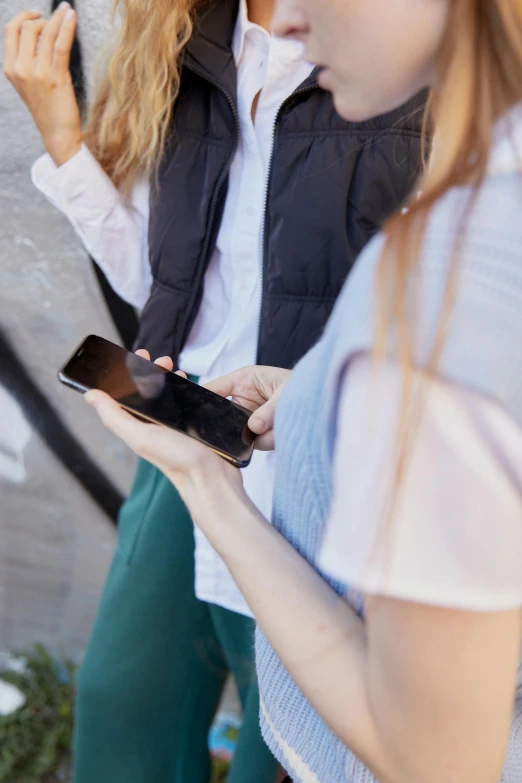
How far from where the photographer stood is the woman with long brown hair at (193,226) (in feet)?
3.32

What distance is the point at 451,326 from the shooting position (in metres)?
0.45

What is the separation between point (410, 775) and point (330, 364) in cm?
33

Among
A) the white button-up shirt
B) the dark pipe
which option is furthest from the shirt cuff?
the dark pipe

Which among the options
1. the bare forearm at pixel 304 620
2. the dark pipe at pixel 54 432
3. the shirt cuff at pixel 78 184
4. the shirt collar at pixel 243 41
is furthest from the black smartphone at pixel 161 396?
the dark pipe at pixel 54 432

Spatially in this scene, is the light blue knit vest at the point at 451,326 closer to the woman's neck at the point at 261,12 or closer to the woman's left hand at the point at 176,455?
the woman's left hand at the point at 176,455

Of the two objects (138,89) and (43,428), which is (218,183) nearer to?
(138,89)

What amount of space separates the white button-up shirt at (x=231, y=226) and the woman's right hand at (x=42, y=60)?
0.08 metres

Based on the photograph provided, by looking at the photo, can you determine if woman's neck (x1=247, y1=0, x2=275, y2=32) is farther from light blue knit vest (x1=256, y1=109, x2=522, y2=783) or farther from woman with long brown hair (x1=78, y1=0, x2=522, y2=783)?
light blue knit vest (x1=256, y1=109, x2=522, y2=783)

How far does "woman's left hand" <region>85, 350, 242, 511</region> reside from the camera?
0.72 metres

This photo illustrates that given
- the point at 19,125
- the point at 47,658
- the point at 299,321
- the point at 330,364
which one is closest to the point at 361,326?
the point at 330,364

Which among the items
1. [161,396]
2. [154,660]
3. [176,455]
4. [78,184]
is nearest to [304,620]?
[176,455]

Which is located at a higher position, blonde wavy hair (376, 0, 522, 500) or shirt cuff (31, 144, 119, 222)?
blonde wavy hair (376, 0, 522, 500)

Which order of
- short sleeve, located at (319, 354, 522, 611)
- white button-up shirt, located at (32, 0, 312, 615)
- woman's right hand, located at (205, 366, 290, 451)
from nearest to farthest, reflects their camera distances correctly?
short sleeve, located at (319, 354, 522, 611) → woman's right hand, located at (205, 366, 290, 451) → white button-up shirt, located at (32, 0, 312, 615)

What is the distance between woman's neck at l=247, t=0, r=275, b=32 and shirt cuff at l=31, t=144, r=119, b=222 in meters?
0.33
